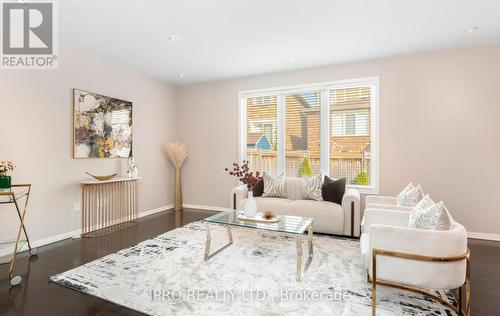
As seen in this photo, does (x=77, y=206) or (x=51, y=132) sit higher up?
(x=51, y=132)

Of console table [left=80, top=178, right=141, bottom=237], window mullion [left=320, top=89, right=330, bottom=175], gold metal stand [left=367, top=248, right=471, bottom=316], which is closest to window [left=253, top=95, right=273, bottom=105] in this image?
window mullion [left=320, top=89, right=330, bottom=175]

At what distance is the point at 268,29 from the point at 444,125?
2940 millimetres

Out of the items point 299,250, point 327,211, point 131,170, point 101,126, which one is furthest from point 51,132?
point 327,211

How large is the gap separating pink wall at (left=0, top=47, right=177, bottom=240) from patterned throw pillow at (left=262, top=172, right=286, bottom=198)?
252cm

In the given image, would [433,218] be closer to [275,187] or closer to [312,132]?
[275,187]

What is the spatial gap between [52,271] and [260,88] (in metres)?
4.15

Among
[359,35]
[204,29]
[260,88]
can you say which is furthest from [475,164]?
[204,29]

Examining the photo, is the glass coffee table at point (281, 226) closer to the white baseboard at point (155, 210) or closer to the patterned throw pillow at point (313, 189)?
the patterned throw pillow at point (313, 189)

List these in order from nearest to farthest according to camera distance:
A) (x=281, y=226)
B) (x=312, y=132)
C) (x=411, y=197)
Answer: (x=281, y=226) < (x=411, y=197) < (x=312, y=132)

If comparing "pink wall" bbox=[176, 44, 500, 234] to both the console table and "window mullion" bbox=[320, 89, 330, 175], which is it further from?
the console table

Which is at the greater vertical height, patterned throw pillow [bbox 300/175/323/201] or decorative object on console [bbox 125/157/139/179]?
decorative object on console [bbox 125/157/139/179]

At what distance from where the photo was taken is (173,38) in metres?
3.38

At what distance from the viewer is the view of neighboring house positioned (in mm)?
4387

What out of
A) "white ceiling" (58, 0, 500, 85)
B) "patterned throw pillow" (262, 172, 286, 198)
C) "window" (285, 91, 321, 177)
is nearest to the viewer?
"white ceiling" (58, 0, 500, 85)
